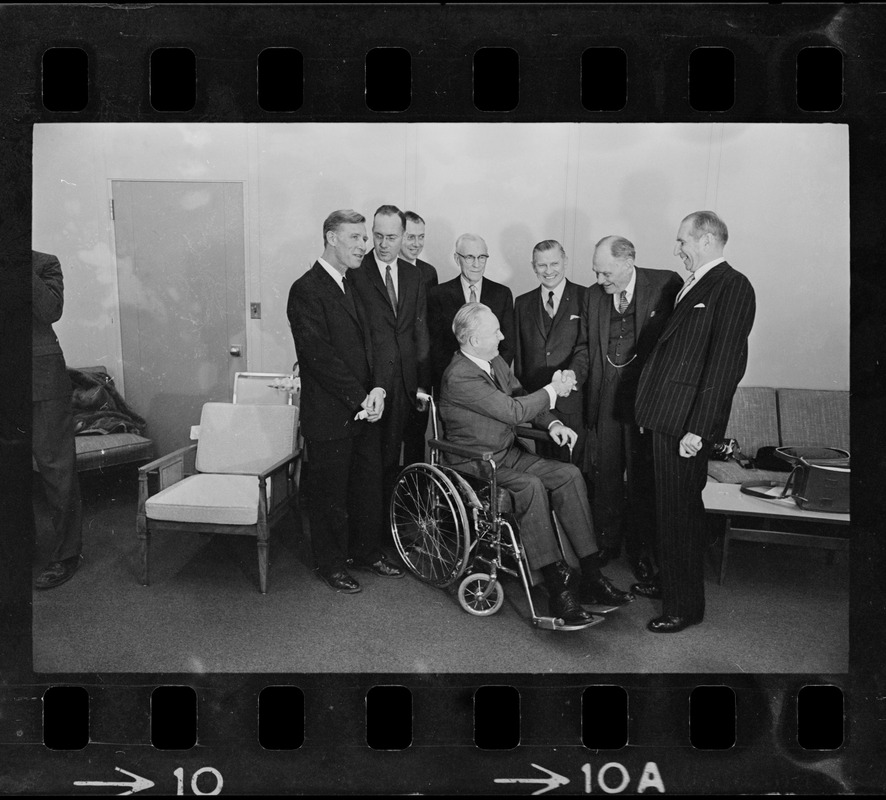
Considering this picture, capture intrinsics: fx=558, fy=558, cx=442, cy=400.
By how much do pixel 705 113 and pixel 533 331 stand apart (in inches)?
38.7

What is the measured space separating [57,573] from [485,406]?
178 centimetres

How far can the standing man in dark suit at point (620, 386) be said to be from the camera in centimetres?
210

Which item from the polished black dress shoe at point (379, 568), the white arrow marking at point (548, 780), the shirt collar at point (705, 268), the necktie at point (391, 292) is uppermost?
the shirt collar at point (705, 268)

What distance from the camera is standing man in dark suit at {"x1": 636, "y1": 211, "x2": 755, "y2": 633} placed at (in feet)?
6.78

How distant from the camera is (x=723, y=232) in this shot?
2049 millimetres

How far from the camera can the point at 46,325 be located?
212 cm

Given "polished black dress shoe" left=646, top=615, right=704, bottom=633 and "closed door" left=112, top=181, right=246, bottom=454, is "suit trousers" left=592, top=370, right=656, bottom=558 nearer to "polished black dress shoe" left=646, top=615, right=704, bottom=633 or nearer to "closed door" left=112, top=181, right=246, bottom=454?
"polished black dress shoe" left=646, top=615, right=704, bottom=633

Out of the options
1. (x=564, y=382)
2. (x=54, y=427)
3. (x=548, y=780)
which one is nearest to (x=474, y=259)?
(x=564, y=382)

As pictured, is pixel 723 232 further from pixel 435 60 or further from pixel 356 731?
pixel 356 731

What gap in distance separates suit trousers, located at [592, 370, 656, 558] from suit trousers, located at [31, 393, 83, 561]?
203 cm

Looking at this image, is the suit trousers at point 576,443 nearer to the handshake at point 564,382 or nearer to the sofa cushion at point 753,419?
the handshake at point 564,382

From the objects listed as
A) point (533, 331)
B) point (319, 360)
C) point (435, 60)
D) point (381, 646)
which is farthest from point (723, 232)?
point (381, 646)

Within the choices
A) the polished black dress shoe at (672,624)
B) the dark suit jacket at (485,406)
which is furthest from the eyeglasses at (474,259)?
the polished black dress shoe at (672,624)

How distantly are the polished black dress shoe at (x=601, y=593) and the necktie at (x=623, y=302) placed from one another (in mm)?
1033
